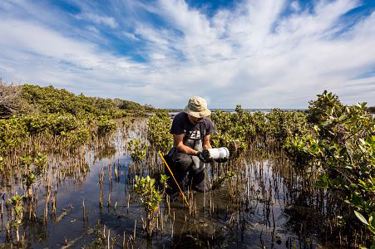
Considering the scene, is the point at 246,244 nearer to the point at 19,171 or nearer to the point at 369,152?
the point at 369,152

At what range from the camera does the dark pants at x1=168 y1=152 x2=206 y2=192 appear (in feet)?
20.5

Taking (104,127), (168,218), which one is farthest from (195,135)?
(104,127)

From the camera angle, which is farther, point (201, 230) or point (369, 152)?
point (201, 230)

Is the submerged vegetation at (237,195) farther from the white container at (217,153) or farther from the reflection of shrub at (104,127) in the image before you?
the reflection of shrub at (104,127)

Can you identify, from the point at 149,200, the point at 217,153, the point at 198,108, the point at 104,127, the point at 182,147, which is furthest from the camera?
the point at 104,127

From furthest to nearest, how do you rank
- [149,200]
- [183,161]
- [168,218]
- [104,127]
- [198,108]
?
[104,127] < [183,161] < [198,108] < [168,218] < [149,200]

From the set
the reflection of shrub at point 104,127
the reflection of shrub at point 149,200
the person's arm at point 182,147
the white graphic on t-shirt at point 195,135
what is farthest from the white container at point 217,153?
the reflection of shrub at point 104,127

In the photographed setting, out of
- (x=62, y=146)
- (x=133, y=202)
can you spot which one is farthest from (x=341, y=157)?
(x=62, y=146)

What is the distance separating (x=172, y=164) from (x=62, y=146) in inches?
242

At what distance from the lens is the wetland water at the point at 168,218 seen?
175 inches

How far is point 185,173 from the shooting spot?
253 inches

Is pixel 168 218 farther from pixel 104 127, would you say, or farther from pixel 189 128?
pixel 104 127

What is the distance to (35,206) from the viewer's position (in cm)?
550

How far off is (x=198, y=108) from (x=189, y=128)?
604mm
